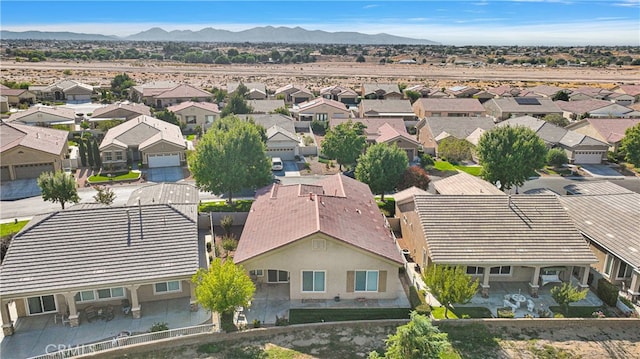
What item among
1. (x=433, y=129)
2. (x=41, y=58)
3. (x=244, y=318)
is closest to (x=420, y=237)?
(x=244, y=318)

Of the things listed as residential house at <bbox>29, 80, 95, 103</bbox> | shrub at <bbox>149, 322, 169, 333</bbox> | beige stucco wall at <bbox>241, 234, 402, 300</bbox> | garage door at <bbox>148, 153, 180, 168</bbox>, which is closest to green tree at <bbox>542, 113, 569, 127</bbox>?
garage door at <bbox>148, 153, 180, 168</bbox>

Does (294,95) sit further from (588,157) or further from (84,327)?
(84,327)

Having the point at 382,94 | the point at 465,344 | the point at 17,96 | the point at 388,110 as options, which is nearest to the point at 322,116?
the point at 388,110

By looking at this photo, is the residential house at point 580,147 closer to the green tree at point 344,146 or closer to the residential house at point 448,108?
the green tree at point 344,146

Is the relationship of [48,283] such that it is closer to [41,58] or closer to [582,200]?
[582,200]

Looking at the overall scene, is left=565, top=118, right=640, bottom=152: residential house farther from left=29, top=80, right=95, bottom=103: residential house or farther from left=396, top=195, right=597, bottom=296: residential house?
left=29, top=80, right=95, bottom=103: residential house

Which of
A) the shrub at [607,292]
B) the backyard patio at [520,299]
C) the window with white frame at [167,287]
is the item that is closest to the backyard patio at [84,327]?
the window with white frame at [167,287]
